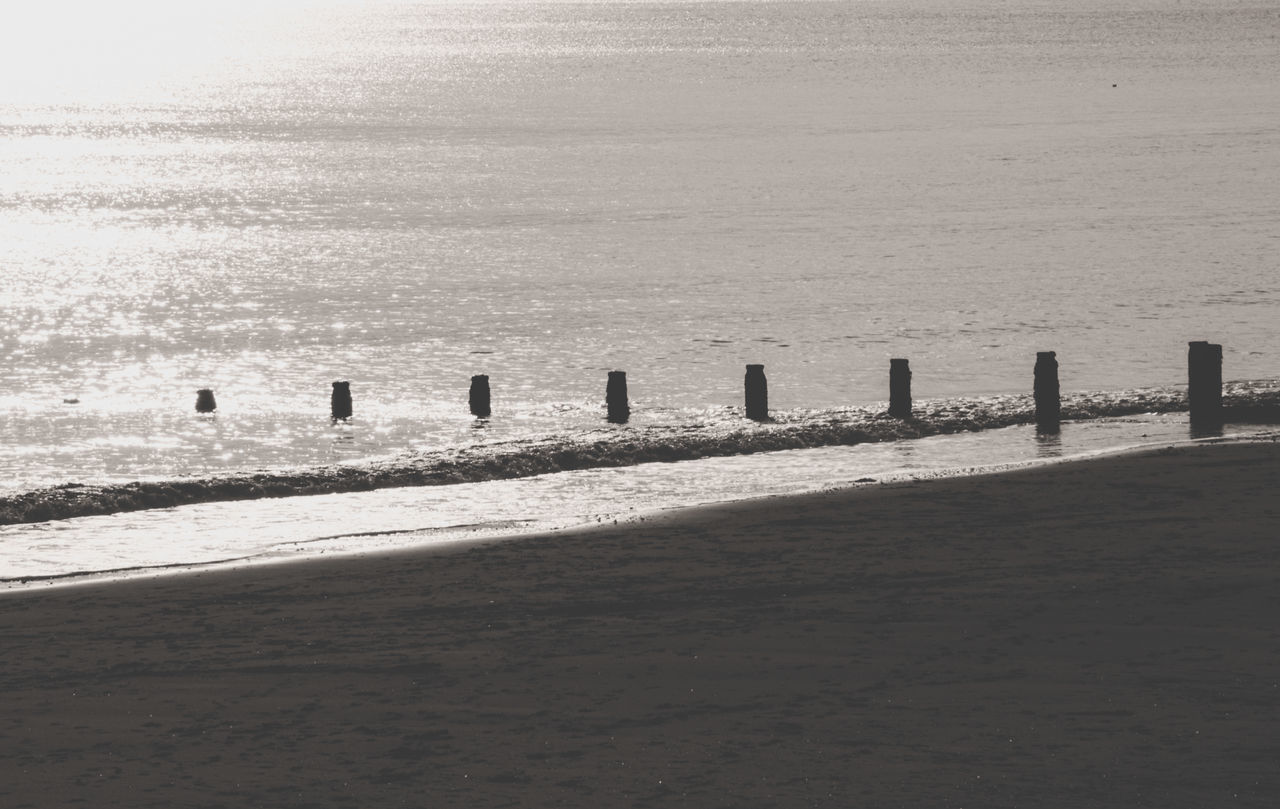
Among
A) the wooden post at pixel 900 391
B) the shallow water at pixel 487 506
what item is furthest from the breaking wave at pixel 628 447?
the shallow water at pixel 487 506

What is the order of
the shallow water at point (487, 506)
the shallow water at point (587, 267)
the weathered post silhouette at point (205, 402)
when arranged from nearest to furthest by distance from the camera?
the shallow water at point (487, 506) < the weathered post silhouette at point (205, 402) < the shallow water at point (587, 267)

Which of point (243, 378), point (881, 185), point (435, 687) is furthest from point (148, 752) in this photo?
point (881, 185)

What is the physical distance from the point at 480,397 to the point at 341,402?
1.53 metres

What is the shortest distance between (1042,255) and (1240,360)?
12806mm

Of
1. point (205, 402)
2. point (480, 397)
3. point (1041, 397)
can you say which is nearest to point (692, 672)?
point (1041, 397)

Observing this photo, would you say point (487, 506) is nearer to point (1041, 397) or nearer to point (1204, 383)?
point (1041, 397)

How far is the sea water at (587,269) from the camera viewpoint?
21.0 metres

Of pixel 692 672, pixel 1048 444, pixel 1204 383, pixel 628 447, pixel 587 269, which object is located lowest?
pixel 692 672

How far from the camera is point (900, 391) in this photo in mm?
18062

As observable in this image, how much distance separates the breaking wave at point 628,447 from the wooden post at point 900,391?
0.36ft

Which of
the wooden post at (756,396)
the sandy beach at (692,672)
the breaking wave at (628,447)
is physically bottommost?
the sandy beach at (692,672)

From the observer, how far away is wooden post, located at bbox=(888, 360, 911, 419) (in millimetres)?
18062

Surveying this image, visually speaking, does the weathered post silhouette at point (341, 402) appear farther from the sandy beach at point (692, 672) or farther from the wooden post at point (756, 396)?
the sandy beach at point (692, 672)

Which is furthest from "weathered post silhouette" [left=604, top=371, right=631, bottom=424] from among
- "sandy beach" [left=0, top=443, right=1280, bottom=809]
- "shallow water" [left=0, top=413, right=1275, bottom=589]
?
"sandy beach" [left=0, top=443, right=1280, bottom=809]
